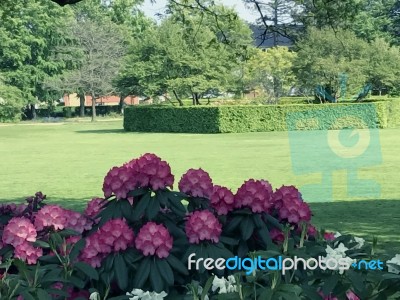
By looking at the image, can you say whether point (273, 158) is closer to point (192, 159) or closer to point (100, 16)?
point (192, 159)

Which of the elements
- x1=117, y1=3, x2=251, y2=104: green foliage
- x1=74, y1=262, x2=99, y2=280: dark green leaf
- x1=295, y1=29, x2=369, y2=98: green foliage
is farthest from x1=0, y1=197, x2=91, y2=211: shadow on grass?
x1=117, y1=3, x2=251, y2=104: green foliage

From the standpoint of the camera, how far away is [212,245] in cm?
239

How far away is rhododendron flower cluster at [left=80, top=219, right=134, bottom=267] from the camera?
91.0 inches

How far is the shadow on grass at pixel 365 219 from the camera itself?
7454 millimetres

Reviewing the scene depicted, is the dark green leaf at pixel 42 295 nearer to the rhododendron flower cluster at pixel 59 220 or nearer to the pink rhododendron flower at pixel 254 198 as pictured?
the rhododendron flower cluster at pixel 59 220

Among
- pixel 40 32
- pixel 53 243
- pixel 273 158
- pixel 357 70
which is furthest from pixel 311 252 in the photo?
pixel 40 32

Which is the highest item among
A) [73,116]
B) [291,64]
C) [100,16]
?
[100,16]

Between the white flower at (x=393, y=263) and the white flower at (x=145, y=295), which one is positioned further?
the white flower at (x=393, y=263)

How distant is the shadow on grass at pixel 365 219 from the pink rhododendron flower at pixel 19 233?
4.88m

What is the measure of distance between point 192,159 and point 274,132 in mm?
14105

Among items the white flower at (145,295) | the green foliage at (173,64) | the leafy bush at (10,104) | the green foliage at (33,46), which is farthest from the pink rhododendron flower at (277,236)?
the green foliage at (33,46)

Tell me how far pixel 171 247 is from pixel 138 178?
367 mm

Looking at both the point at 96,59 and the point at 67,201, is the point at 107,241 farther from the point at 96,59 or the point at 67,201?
the point at 96,59

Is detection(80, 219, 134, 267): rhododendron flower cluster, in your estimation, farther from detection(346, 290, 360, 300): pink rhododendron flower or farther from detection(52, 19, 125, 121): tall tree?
detection(52, 19, 125, 121): tall tree
